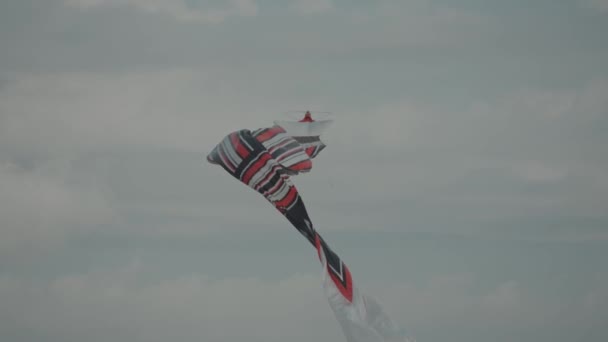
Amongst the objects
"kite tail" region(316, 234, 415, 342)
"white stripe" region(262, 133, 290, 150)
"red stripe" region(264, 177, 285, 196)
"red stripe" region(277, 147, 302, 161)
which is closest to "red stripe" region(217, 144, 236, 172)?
"white stripe" region(262, 133, 290, 150)

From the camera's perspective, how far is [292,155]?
110 metres

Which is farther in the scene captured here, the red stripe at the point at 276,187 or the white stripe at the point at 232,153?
the red stripe at the point at 276,187

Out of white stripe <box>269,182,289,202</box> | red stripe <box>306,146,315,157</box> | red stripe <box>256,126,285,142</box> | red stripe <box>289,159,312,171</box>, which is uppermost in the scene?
red stripe <box>256,126,285,142</box>

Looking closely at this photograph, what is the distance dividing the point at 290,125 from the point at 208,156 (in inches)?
302

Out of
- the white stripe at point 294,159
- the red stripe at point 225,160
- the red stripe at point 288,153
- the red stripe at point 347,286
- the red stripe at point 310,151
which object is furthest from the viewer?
the red stripe at point 310,151

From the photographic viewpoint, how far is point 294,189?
112750 mm

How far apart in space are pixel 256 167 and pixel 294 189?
393cm

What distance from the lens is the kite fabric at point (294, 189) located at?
4341 inches

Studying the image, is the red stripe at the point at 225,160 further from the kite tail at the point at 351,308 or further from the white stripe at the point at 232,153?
the kite tail at the point at 351,308

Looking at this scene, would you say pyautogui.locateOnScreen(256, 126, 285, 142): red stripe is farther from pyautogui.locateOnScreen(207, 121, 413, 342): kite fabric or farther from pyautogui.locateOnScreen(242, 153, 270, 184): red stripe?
pyautogui.locateOnScreen(242, 153, 270, 184): red stripe

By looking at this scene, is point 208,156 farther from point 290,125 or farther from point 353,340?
point 353,340

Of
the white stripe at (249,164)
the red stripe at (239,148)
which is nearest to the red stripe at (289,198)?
the white stripe at (249,164)

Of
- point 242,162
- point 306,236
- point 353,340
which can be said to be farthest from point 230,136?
point 353,340

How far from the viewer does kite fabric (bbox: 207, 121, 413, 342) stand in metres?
110
